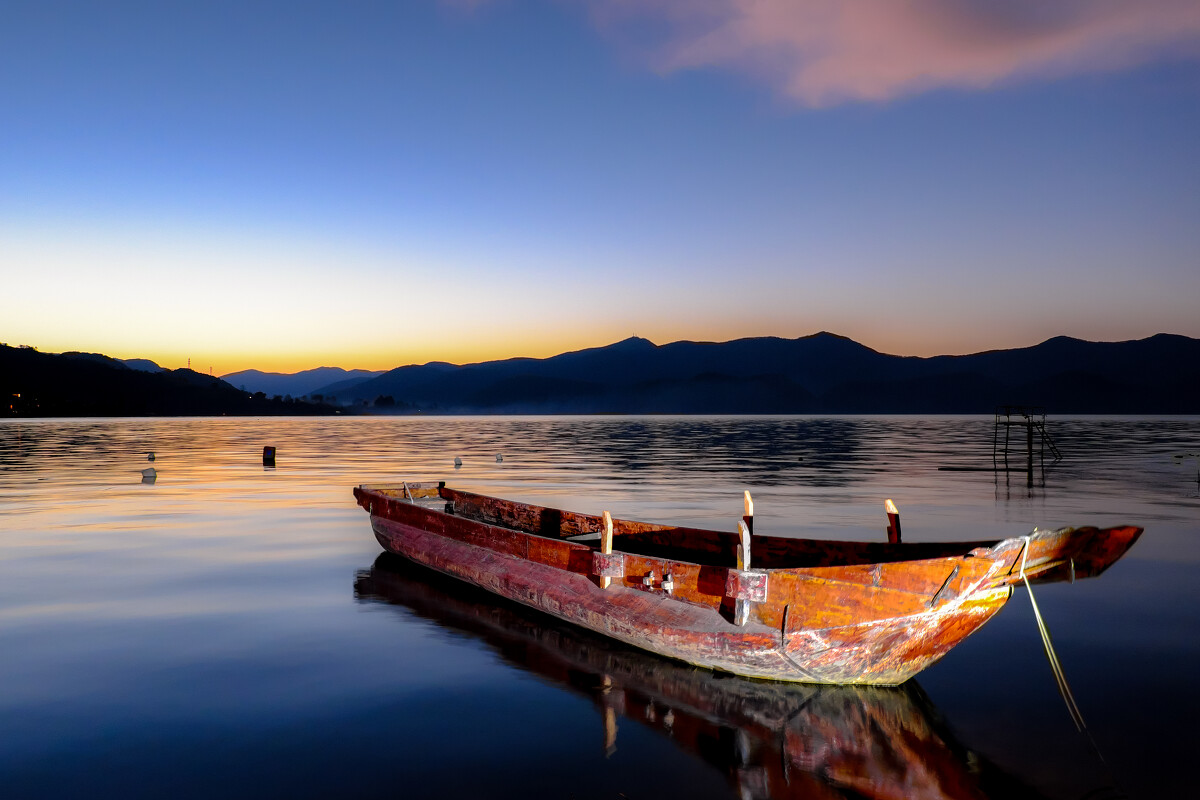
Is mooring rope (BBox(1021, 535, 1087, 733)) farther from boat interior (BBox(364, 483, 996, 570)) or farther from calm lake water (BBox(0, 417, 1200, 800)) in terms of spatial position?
boat interior (BBox(364, 483, 996, 570))

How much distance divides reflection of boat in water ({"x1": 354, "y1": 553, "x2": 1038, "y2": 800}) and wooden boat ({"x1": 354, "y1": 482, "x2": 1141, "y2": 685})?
0.99 feet

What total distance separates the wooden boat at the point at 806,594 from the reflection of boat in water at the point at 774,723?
0.99ft

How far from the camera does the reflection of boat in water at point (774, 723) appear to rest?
7.50 m

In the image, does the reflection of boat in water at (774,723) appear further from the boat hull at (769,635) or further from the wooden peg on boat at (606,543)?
the wooden peg on boat at (606,543)

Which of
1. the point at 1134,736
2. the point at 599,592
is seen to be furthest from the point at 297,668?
the point at 1134,736

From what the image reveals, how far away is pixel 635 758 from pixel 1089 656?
743 cm

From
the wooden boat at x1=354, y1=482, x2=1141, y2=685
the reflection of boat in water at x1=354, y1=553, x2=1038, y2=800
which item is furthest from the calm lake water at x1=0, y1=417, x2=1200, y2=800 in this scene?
the wooden boat at x1=354, y1=482, x2=1141, y2=685

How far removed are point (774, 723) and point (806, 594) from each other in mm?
1505

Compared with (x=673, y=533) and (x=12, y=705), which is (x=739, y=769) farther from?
(x=12, y=705)

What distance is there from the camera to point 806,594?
9.32 m

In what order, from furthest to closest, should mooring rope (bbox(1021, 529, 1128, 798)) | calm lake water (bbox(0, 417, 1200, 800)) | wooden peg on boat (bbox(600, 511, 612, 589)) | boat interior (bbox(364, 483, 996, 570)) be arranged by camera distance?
wooden peg on boat (bbox(600, 511, 612, 589)) → boat interior (bbox(364, 483, 996, 570)) → calm lake water (bbox(0, 417, 1200, 800)) → mooring rope (bbox(1021, 529, 1128, 798))

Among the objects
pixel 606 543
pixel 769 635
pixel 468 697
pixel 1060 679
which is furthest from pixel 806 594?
pixel 468 697

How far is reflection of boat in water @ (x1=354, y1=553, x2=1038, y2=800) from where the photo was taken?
24.6 ft

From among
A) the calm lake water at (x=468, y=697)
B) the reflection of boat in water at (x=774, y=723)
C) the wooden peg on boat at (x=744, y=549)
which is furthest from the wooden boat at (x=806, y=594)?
the calm lake water at (x=468, y=697)
